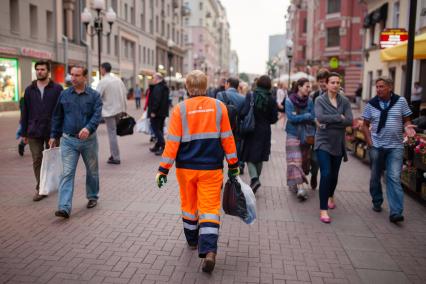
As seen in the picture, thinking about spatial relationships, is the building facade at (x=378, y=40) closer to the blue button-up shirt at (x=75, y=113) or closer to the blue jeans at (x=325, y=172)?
the blue jeans at (x=325, y=172)

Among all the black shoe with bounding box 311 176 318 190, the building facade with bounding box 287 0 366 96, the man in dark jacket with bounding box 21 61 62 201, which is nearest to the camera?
the man in dark jacket with bounding box 21 61 62 201

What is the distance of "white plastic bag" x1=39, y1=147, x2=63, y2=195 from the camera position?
6.01 m

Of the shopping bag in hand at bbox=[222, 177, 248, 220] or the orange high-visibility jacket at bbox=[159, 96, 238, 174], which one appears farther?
the shopping bag in hand at bbox=[222, 177, 248, 220]

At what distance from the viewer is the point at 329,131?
594cm

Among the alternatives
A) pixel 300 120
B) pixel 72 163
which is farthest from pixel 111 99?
pixel 300 120

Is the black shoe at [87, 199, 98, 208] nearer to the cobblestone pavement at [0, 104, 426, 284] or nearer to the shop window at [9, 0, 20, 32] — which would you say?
the cobblestone pavement at [0, 104, 426, 284]

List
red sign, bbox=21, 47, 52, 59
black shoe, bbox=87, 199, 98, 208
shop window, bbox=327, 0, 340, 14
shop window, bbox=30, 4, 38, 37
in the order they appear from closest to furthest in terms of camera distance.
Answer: black shoe, bbox=87, 199, 98, 208 < red sign, bbox=21, 47, 52, 59 < shop window, bbox=30, 4, 38, 37 < shop window, bbox=327, 0, 340, 14

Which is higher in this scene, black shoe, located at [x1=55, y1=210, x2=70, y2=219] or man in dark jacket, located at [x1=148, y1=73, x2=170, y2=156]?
man in dark jacket, located at [x1=148, y1=73, x2=170, y2=156]

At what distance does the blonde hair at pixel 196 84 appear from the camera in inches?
168

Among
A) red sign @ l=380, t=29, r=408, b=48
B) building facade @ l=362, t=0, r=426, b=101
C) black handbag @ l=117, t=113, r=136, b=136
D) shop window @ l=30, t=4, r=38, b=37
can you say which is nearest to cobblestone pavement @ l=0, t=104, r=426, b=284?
black handbag @ l=117, t=113, r=136, b=136

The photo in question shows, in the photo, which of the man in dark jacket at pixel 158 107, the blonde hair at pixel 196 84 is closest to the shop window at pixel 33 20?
the man in dark jacket at pixel 158 107

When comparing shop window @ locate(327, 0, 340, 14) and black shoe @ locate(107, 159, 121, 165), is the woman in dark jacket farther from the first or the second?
shop window @ locate(327, 0, 340, 14)

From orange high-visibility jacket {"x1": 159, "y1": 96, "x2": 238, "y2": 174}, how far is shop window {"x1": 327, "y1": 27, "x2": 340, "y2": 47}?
4138cm

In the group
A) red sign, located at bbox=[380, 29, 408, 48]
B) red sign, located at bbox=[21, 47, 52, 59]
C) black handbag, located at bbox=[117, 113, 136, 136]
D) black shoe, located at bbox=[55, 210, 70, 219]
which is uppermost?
red sign, located at bbox=[21, 47, 52, 59]
